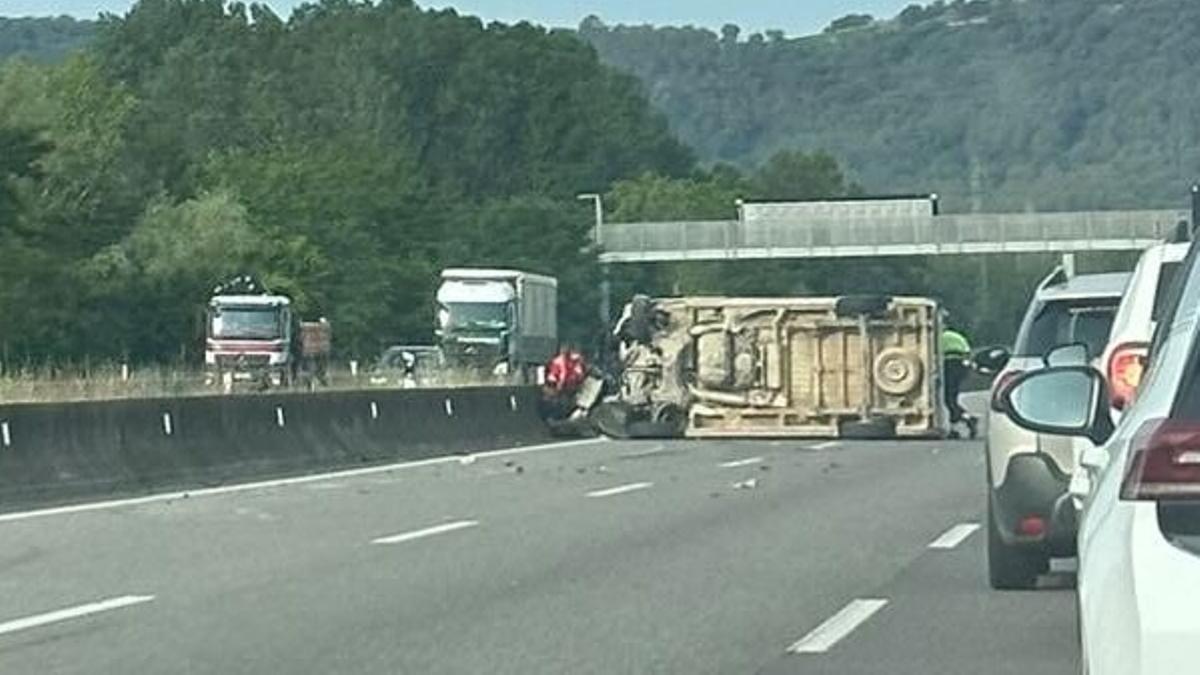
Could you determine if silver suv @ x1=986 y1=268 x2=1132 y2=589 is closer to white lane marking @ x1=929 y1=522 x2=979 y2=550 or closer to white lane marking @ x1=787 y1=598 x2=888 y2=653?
white lane marking @ x1=787 y1=598 x2=888 y2=653

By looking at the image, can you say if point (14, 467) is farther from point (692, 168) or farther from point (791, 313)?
point (692, 168)

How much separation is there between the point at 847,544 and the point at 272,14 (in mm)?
127341

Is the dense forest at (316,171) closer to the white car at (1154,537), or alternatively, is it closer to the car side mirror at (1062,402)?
the car side mirror at (1062,402)

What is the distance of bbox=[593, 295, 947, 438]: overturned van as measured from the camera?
37.0 m

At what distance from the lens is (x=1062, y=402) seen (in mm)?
7824

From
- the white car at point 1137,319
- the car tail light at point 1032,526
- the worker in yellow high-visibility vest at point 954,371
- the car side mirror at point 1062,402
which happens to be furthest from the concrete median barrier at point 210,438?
the car side mirror at point 1062,402

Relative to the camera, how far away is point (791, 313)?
37.2 m

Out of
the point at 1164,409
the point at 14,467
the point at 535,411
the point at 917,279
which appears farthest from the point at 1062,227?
the point at 1164,409

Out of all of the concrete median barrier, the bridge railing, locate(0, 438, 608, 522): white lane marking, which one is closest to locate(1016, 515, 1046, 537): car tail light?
locate(0, 438, 608, 522): white lane marking

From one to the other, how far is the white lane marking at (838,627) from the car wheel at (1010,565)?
607mm

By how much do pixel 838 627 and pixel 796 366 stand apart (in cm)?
2433

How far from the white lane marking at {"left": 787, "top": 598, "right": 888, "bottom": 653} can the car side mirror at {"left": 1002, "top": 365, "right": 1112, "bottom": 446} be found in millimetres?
4595

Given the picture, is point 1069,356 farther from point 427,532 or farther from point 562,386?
point 562,386

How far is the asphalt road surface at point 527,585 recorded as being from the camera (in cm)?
1233
